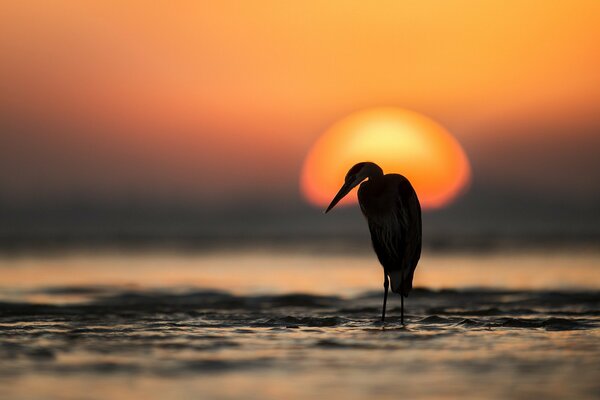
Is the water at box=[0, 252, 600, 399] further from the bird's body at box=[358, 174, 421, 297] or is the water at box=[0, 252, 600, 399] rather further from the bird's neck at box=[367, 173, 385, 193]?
the bird's neck at box=[367, 173, 385, 193]

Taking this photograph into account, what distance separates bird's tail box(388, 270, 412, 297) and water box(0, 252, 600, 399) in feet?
1.39

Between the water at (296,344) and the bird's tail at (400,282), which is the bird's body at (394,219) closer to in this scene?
the bird's tail at (400,282)

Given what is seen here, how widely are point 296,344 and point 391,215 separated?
3143 mm

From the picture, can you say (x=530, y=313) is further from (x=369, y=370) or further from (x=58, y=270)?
(x=58, y=270)

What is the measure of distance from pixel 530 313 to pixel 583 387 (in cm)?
710

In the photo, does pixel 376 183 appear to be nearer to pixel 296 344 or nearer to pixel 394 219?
pixel 394 219

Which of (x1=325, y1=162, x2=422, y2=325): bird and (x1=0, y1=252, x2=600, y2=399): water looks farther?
(x1=325, y1=162, x2=422, y2=325): bird

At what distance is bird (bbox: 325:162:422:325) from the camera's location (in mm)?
12766

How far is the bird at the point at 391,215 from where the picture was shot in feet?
41.9

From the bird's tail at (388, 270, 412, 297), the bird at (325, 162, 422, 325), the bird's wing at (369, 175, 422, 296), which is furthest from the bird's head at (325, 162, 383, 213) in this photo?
the bird's tail at (388, 270, 412, 297)

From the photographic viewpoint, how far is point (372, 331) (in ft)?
37.8

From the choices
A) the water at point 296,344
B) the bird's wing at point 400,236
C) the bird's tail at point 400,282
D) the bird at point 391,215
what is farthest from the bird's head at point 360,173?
the water at point 296,344

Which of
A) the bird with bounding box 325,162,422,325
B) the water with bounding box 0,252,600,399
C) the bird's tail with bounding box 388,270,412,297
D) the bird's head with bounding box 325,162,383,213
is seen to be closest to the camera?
the water with bounding box 0,252,600,399

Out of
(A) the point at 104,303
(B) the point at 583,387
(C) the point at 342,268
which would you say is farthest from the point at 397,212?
(C) the point at 342,268
